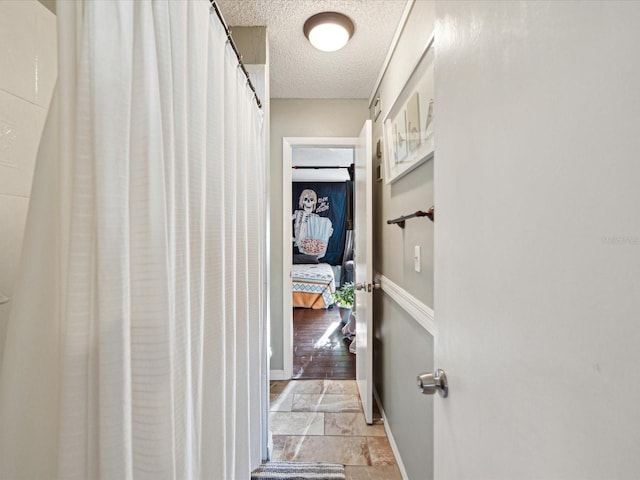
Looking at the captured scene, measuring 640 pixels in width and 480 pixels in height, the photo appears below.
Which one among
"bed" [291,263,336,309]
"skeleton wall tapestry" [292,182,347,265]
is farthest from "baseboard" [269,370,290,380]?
"skeleton wall tapestry" [292,182,347,265]

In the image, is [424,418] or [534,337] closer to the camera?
[534,337]

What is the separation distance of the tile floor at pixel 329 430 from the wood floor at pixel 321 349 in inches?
7.2

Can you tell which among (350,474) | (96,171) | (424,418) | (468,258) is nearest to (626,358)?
(468,258)

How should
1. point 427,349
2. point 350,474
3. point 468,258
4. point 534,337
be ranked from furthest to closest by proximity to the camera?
point 350,474 < point 427,349 < point 468,258 < point 534,337

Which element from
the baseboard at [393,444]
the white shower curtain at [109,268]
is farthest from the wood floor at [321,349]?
the white shower curtain at [109,268]

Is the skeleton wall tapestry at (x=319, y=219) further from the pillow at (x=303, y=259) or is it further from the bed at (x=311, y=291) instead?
the bed at (x=311, y=291)

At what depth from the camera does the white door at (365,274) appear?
84.1 inches

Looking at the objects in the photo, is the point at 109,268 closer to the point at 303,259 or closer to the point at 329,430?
the point at 329,430

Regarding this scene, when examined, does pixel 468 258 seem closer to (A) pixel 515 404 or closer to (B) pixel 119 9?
(A) pixel 515 404

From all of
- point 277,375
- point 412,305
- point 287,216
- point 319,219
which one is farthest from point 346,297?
point 319,219

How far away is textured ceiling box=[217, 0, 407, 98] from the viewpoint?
68.3 inches

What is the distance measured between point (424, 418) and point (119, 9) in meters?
1.65

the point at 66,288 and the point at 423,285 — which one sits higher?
the point at 66,288

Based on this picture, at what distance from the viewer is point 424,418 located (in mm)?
1373
